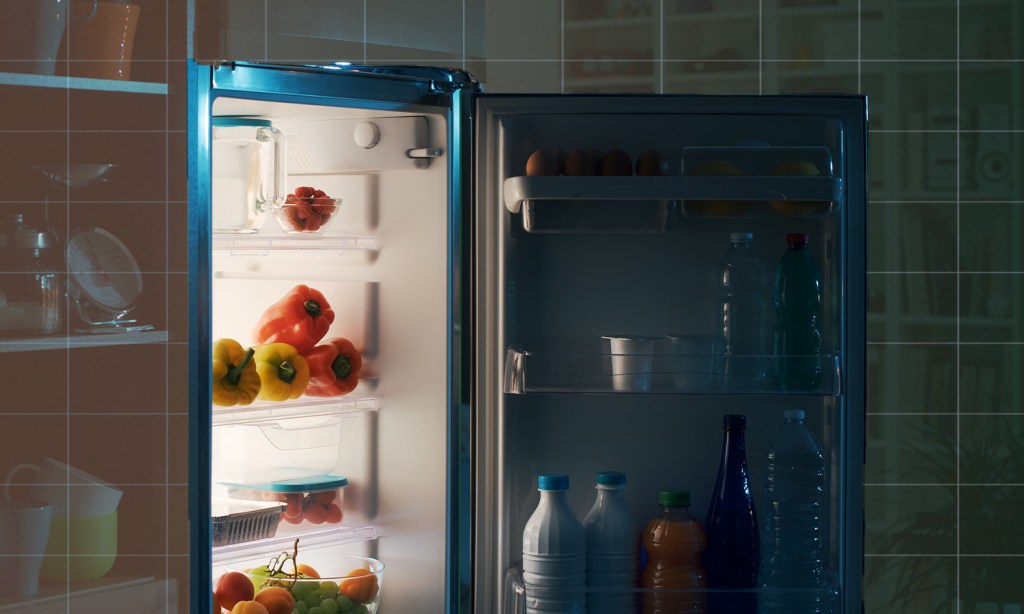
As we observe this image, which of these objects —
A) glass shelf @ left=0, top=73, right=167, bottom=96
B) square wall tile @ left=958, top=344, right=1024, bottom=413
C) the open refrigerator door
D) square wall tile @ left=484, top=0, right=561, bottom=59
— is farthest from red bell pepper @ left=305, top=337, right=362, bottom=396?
square wall tile @ left=958, top=344, right=1024, bottom=413

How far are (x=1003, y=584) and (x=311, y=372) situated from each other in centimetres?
153

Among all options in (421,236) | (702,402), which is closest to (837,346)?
(702,402)

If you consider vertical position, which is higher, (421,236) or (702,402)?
(421,236)

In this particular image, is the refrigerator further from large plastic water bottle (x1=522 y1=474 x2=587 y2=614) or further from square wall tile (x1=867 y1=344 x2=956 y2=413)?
square wall tile (x1=867 y1=344 x2=956 y2=413)

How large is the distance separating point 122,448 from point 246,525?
0.99 ft

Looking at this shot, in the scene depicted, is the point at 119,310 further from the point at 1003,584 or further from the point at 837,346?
the point at 1003,584

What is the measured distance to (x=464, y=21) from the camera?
6.44ft

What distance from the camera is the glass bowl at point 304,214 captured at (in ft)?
5.90

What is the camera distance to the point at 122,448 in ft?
5.14

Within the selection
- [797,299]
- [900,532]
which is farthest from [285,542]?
[900,532]

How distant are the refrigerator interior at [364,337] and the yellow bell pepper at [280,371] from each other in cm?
2

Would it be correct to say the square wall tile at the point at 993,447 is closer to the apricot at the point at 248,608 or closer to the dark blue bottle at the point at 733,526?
the dark blue bottle at the point at 733,526

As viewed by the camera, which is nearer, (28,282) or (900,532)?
(28,282)

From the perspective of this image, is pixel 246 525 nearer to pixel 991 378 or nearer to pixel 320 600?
pixel 320 600
